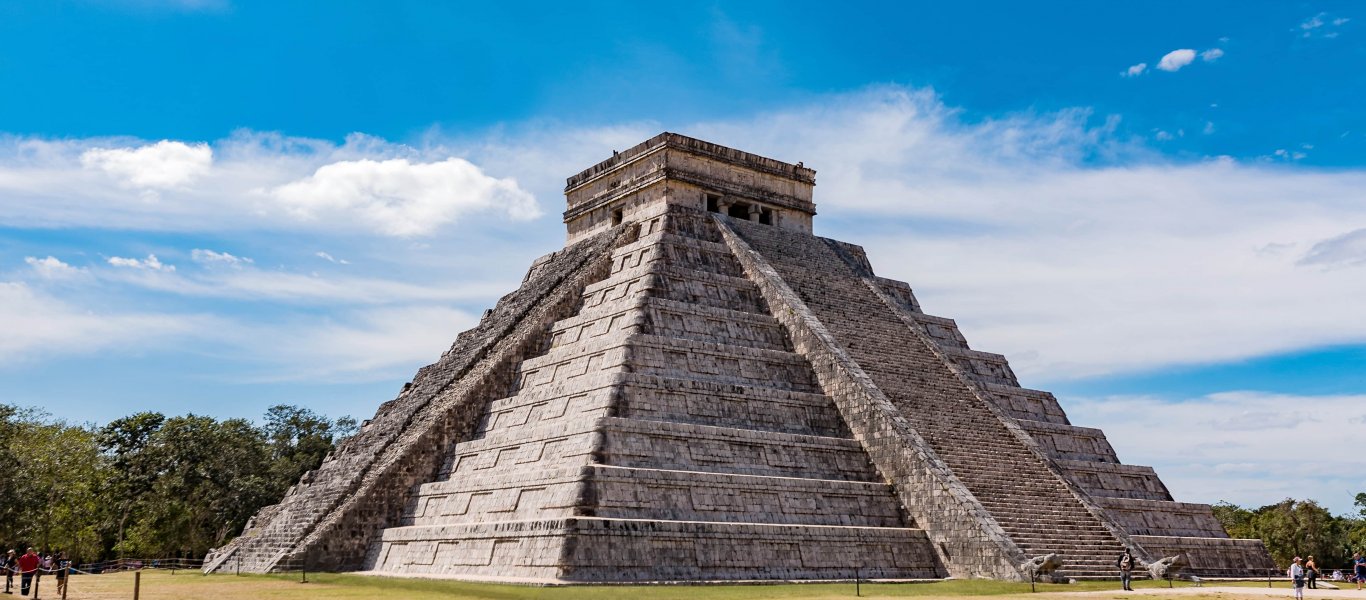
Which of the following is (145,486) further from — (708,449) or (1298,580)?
(1298,580)

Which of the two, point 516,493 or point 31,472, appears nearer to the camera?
point 516,493

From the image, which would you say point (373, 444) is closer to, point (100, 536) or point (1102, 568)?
point (1102, 568)

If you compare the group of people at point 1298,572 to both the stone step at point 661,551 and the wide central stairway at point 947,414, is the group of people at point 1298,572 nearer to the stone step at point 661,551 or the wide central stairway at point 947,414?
the wide central stairway at point 947,414

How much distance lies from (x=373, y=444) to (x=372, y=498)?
3.01m

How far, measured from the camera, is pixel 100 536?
1742 inches

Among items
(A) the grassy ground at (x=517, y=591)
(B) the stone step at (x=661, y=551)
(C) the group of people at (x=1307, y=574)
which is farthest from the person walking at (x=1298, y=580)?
(B) the stone step at (x=661, y=551)

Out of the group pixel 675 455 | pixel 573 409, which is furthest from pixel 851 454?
pixel 573 409

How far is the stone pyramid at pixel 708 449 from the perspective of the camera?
64.5 ft

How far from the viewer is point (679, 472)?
794 inches

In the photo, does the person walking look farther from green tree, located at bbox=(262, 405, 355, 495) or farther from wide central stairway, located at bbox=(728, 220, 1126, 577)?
green tree, located at bbox=(262, 405, 355, 495)

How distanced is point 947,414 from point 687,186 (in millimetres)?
10329

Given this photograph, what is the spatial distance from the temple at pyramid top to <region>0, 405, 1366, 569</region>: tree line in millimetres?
18260

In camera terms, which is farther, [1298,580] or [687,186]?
[687,186]

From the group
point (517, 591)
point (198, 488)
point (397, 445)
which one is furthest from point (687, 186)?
point (198, 488)
